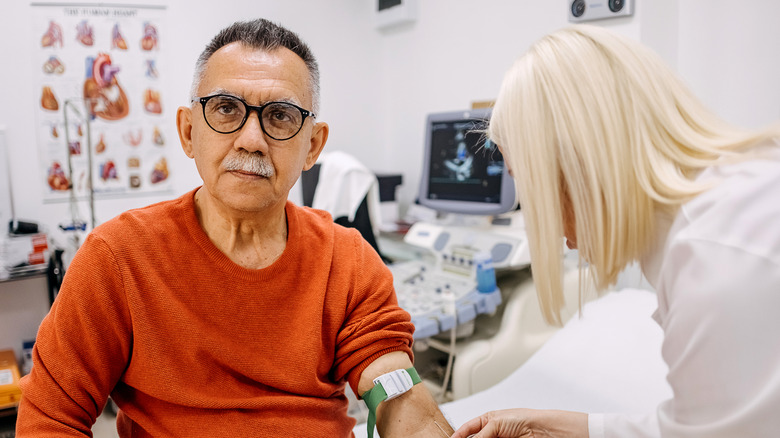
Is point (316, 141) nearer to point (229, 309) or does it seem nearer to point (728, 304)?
point (229, 309)

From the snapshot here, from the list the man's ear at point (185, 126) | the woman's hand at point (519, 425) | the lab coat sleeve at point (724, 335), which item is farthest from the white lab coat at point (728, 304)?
the man's ear at point (185, 126)

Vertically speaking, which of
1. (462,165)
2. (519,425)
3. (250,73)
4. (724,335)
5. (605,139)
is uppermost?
(250,73)

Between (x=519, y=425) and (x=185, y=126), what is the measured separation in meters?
1.00

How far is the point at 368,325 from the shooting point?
4.11 feet

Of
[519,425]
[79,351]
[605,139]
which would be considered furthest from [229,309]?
[605,139]

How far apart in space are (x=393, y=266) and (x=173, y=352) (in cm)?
154

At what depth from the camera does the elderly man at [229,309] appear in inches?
42.3

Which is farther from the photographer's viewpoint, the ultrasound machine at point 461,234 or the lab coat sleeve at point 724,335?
the ultrasound machine at point 461,234

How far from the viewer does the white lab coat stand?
0.72 metres

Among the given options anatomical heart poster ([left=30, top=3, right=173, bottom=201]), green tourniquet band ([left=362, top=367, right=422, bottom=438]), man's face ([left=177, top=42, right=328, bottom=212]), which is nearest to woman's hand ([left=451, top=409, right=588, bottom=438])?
green tourniquet band ([left=362, top=367, right=422, bottom=438])

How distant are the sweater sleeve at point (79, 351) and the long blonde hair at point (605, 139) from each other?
2.69 feet

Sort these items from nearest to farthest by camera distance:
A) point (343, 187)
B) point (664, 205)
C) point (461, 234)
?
point (664, 205)
point (461, 234)
point (343, 187)

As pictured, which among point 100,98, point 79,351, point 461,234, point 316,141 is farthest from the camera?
point 100,98

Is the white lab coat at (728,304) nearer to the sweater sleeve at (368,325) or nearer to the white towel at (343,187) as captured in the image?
the sweater sleeve at (368,325)
